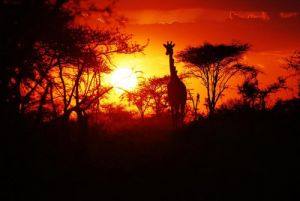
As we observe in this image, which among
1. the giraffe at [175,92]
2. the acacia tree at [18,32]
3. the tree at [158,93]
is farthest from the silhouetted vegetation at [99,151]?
the tree at [158,93]

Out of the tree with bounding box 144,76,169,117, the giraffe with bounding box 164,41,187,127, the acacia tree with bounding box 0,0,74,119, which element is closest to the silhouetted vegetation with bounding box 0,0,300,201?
the acacia tree with bounding box 0,0,74,119

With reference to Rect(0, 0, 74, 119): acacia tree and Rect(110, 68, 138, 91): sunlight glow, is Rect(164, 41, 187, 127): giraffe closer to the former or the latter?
Rect(110, 68, 138, 91): sunlight glow

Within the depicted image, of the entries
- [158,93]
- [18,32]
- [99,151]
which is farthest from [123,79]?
[158,93]

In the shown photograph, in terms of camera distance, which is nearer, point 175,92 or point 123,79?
point 123,79

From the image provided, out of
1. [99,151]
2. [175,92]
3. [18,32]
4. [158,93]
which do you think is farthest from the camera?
[158,93]

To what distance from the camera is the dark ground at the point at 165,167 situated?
8.77 meters

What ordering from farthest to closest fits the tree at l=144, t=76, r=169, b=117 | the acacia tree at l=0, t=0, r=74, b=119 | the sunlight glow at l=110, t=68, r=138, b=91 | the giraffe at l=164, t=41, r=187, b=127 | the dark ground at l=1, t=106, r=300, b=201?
the tree at l=144, t=76, r=169, b=117 < the giraffe at l=164, t=41, r=187, b=127 < the sunlight glow at l=110, t=68, r=138, b=91 < the acacia tree at l=0, t=0, r=74, b=119 < the dark ground at l=1, t=106, r=300, b=201

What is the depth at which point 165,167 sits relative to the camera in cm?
1087

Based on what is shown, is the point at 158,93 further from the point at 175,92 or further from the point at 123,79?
the point at 123,79

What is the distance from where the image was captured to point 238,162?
1002 centimetres

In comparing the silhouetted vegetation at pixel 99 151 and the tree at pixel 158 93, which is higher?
the tree at pixel 158 93

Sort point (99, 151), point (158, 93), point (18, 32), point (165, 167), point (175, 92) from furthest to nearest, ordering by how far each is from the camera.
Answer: point (158, 93) < point (175, 92) < point (99, 151) < point (165, 167) < point (18, 32)

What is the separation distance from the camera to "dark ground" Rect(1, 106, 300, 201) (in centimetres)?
877

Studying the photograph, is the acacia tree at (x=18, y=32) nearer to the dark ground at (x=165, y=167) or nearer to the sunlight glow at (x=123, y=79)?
the dark ground at (x=165, y=167)
